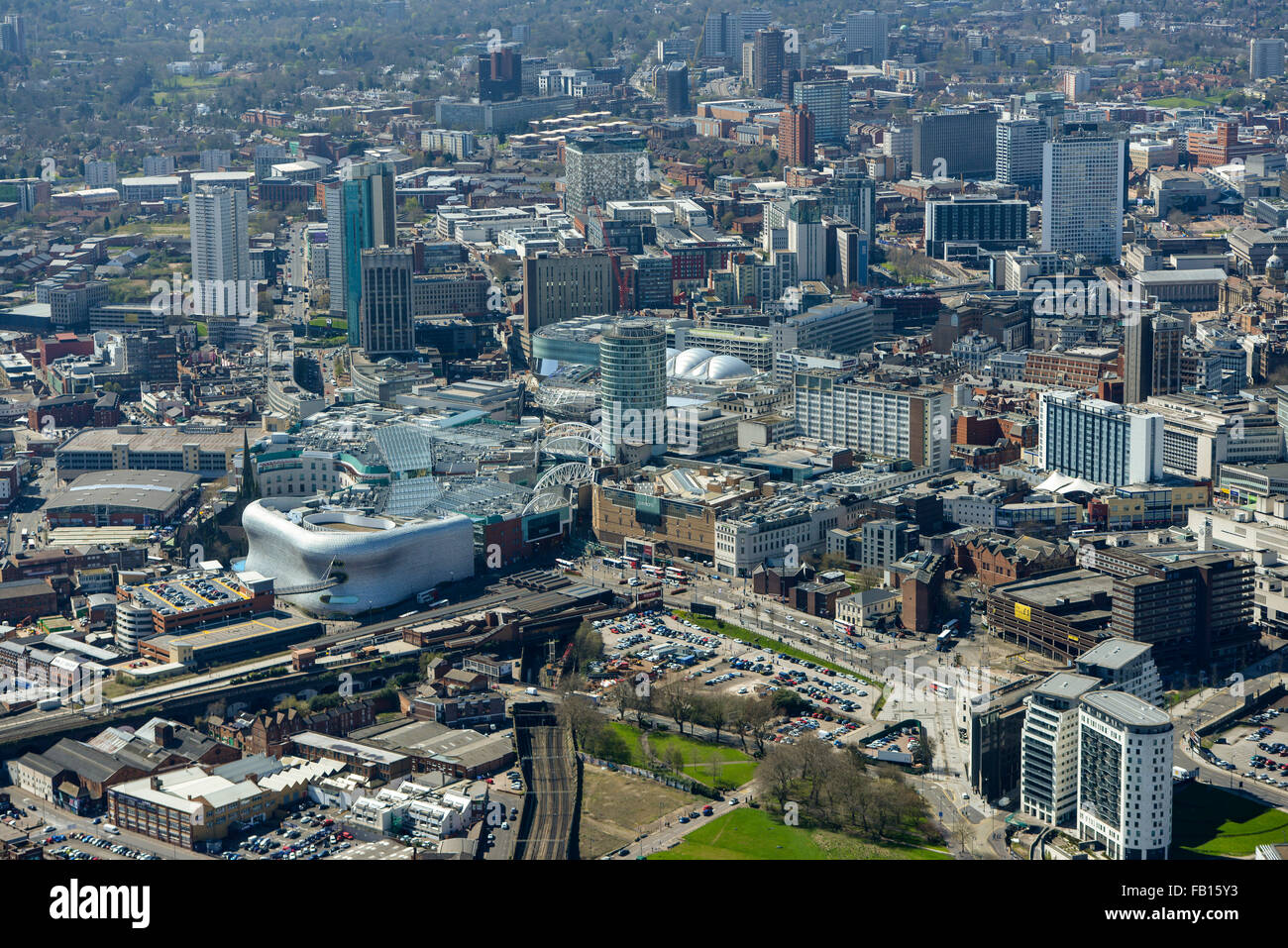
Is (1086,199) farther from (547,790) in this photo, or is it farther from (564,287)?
(547,790)

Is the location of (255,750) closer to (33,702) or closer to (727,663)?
(33,702)

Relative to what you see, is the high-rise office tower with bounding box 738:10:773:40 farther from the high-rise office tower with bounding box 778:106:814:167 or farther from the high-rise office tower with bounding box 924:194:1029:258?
the high-rise office tower with bounding box 924:194:1029:258

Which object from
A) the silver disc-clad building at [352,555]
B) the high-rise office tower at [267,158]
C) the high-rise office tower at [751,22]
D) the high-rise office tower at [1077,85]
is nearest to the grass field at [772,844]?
the silver disc-clad building at [352,555]

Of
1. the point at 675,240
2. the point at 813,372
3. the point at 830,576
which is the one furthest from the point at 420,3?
the point at 830,576

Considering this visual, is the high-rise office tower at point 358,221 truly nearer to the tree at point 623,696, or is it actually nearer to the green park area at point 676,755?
the tree at point 623,696

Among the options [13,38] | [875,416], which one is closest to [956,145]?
[875,416]
